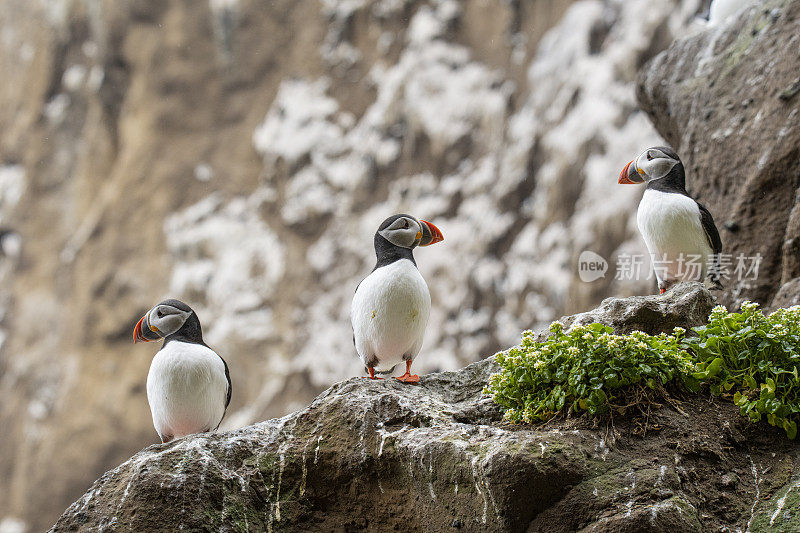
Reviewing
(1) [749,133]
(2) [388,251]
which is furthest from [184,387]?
(1) [749,133]

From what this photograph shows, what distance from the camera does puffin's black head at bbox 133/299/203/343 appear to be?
5.20 metres

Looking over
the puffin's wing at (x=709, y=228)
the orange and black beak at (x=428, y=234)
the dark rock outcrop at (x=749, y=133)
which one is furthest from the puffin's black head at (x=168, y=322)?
the dark rock outcrop at (x=749, y=133)

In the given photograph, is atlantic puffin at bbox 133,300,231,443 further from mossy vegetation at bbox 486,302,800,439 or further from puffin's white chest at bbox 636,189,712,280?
puffin's white chest at bbox 636,189,712,280

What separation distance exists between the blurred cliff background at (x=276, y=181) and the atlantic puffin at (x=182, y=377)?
8118 millimetres

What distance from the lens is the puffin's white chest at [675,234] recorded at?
5.80 meters

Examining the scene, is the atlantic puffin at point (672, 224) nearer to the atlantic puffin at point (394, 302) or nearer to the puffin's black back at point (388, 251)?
the atlantic puffin at point (394, 302)

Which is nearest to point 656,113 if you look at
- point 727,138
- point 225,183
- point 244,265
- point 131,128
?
point 727,138

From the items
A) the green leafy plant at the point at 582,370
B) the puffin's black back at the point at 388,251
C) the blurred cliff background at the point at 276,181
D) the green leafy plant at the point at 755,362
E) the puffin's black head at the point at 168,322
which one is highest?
the blurred cliff background at the point at 276,181

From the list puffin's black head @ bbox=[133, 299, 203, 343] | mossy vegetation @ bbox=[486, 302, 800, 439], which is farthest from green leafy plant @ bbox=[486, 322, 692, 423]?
puffin's black head @ bbox=[133, 299, 203, 343]

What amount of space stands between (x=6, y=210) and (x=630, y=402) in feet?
59.5
